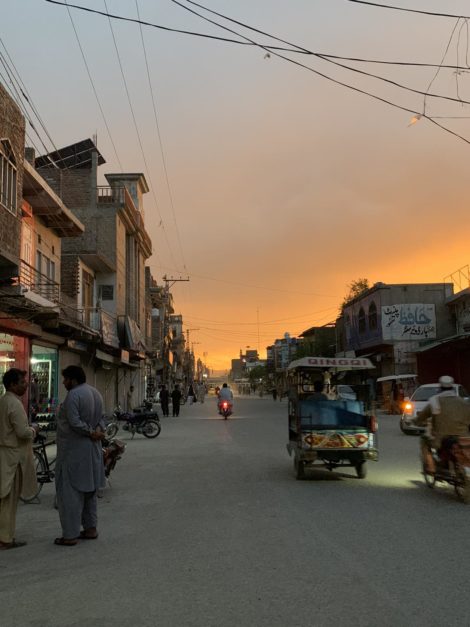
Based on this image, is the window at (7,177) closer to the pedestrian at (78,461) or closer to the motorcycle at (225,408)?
the pedestrian at (78,461)

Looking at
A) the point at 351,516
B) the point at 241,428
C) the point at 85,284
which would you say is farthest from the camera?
the point at 85,284

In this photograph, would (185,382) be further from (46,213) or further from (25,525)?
(25,525)

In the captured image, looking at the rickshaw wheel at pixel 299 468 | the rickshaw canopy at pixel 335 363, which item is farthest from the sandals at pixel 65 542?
the rickshaw canopy at pixel 335 363

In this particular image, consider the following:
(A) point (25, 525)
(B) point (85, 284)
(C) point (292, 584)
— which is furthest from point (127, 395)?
(C) point (292, 584)

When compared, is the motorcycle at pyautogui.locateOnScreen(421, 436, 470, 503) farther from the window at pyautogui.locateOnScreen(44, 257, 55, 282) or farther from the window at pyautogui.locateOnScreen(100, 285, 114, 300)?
the window at pyautogui.locateOnScreen(100, 285, 114, 300)

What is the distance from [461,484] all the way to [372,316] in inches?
1558

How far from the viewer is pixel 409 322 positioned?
44031 millimetres

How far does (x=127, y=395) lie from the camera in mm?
42375

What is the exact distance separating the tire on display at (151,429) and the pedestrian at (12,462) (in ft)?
47.8

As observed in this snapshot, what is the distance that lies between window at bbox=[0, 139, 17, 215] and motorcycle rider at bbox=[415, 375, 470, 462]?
1142 cm

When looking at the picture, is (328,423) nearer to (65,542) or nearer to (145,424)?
(65,542)

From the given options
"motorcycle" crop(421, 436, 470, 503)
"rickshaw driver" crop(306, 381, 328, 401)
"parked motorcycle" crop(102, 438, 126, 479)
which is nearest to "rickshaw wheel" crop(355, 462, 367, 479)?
"rickshaw driver" crop(306, 381, 328, 401)

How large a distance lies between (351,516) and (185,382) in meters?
111

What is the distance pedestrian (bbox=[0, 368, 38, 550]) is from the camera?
633 centimetres
